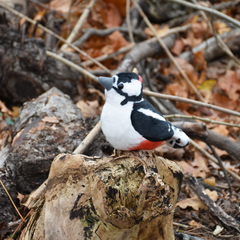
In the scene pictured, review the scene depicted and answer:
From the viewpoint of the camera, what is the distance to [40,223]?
168 cm

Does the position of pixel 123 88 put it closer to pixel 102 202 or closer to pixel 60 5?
pixel 102 202

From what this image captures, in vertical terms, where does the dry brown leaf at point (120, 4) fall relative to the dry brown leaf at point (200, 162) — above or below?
above

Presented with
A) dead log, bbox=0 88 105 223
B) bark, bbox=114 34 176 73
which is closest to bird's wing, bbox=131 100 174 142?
dead log, bbox=0 88 105 223

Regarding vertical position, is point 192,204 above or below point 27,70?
below

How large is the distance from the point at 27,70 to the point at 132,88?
213 cm

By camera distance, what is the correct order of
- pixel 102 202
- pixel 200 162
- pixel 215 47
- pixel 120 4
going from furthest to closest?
pixel 120 4 < pixel 215 47 < pixel 200 162 < pixel 102 202

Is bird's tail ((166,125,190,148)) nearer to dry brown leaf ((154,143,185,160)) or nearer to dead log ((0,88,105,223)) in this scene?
dead log ((0,88,105,223))

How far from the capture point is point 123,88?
1.60m

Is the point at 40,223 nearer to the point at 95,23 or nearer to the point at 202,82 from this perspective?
the point at 202,82

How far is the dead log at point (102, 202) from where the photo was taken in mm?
1472

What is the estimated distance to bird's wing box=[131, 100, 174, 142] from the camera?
1.56m

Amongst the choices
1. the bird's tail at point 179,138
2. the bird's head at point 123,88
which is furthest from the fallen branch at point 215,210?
the bird's head at point 123,88

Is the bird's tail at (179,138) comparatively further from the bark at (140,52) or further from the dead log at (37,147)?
the bark at (140,52)

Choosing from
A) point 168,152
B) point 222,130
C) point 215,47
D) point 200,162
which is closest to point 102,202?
point 168,152
